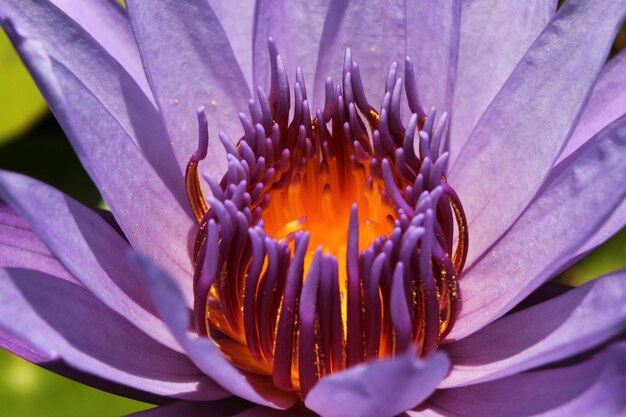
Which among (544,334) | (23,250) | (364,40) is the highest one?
(364,40)

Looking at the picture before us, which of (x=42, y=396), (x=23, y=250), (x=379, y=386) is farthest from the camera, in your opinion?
(x=42, y=396)

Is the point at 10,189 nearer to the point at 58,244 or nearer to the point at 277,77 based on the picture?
the point at 58,244

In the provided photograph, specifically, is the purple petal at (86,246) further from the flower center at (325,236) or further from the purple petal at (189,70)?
the purple petal at (189,70)

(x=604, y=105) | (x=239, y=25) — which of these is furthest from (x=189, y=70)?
(x=604, y=105)

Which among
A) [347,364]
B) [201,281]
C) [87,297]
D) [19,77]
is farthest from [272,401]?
[19,77]

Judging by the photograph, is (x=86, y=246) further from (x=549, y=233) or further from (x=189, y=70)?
(x=549, y=233)

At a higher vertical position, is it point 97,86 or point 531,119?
point 97,86
